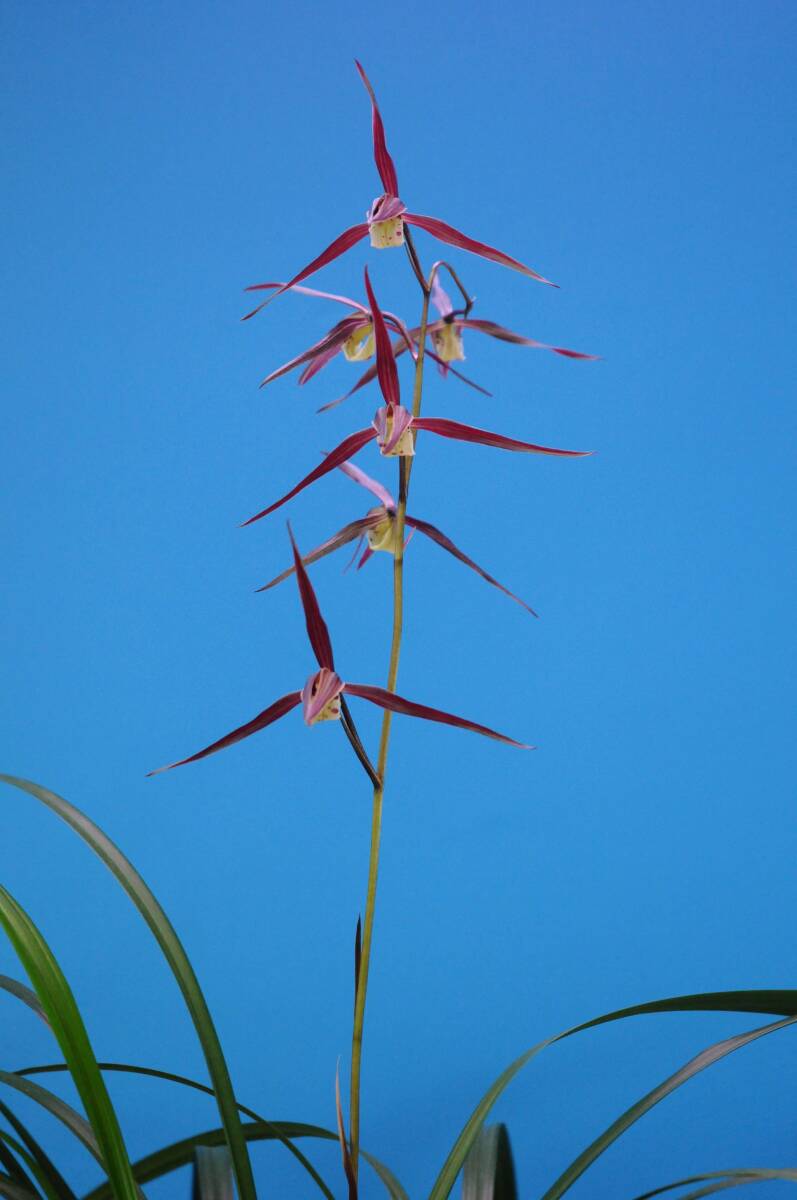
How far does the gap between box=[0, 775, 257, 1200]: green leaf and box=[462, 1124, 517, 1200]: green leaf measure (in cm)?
21

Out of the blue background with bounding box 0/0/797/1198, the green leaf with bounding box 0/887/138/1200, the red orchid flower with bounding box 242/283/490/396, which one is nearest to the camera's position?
the green leaf with bounding box 0/887/138/1200

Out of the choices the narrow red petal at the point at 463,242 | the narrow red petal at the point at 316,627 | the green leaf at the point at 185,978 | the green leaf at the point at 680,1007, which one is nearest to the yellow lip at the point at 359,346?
the narrow red petal at the point at 463,242

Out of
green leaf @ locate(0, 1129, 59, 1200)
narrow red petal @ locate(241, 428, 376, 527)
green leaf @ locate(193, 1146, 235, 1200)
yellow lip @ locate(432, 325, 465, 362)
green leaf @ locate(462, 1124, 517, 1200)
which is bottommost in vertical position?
A: green leaf @ locate(0, 1129, 59, 1200)

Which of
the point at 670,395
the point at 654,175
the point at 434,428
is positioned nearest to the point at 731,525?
the point at 670,395

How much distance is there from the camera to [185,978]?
0.76 metres

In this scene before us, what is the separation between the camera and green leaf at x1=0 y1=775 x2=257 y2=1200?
0.74 metres

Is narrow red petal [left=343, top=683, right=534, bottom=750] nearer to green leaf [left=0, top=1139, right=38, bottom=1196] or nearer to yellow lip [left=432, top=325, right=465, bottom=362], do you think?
yellow lip [left=432, top=325, right=465, bottom=362]

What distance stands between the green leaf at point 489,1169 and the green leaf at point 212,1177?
0.20 metres

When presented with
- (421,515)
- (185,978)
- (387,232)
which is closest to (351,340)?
(387,232)

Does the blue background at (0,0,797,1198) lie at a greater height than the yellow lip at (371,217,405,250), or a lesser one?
greater

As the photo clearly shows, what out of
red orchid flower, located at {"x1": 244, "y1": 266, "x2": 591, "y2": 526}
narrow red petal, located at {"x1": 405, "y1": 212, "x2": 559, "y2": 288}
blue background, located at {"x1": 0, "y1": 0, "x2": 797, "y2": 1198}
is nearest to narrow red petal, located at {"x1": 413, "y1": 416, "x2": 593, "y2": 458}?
red orchid flower, located at {"x1": 244, "y1": 266, "x2": 591, "y2": 526}

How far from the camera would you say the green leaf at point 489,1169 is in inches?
34.3

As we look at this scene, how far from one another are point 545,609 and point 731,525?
1.12ft

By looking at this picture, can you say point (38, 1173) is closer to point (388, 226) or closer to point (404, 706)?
point (404, 706)
